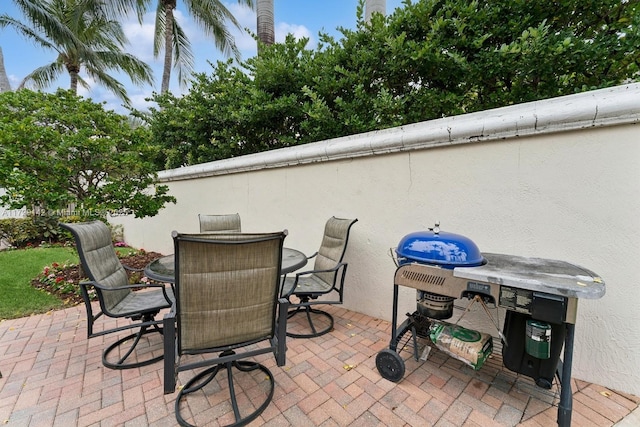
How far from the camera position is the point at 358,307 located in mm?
3562

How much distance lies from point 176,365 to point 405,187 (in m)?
2.61

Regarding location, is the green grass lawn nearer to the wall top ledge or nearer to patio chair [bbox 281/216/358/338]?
patio chair [bbox 281/216/358/338]

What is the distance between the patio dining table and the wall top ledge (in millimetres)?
1479

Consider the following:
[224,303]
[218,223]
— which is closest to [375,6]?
[218,223]

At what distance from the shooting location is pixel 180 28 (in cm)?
1289

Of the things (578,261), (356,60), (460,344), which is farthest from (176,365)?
(356,60)

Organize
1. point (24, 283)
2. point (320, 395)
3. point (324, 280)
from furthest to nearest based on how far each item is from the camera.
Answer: point (24, 283)
point (324, 280)
point (320, 395)

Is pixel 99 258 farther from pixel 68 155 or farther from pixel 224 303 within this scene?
pixel 68 155

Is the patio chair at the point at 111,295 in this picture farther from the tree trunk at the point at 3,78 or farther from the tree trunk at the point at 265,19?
the tree trunk at the point at 3,78

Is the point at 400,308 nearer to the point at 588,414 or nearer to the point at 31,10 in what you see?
the point at 588,414

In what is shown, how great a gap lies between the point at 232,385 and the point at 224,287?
2.59 feet

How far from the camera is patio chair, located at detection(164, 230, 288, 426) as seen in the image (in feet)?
5.13

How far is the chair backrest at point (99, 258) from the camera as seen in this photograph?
2.22 metres

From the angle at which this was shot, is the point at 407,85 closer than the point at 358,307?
No
